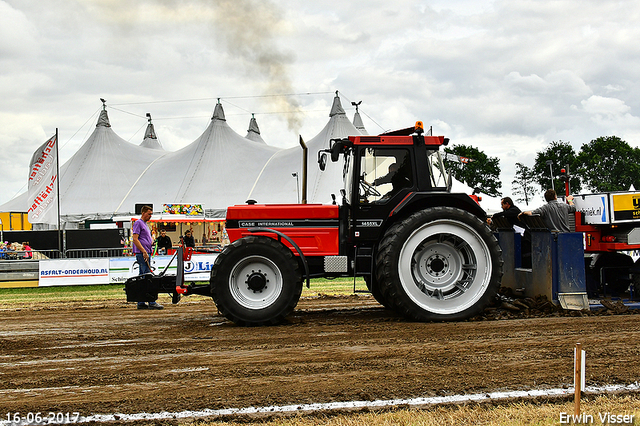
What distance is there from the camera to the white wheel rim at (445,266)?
629 centimetres

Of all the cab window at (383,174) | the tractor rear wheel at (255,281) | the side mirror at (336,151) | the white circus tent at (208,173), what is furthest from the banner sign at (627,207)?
the white circus tent at (208,173)

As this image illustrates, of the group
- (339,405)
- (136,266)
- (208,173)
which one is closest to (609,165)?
(208,173)

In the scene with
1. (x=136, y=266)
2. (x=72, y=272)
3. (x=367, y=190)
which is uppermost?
(x=367, y=190)

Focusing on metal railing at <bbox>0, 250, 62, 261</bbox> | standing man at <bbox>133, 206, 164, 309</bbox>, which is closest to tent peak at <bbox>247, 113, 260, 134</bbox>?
metal railing at <bbox>0, 250, 62, 261</bbox>

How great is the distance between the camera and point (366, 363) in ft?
14.4

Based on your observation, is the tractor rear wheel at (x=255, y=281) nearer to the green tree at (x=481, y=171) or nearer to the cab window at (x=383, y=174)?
the cab window at (x=383, y=174)

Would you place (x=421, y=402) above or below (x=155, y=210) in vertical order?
below

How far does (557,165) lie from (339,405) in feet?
228

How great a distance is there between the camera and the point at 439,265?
6.52 metres

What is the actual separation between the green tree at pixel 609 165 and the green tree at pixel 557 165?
88 centimetres

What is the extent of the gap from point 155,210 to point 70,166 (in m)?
7.52

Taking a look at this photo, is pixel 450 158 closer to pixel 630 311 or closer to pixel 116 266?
pixel 630 311

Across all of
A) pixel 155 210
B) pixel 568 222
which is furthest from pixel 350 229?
pixel 155 210

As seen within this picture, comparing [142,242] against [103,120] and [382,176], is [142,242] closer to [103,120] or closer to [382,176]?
[382,176]
